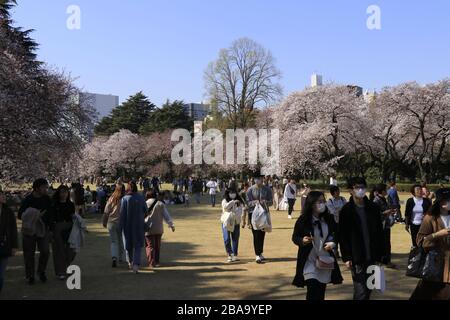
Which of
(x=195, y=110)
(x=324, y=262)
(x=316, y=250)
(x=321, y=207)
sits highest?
(x=195, y=110)

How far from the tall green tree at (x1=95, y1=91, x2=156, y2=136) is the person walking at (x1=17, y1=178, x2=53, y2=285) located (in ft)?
196

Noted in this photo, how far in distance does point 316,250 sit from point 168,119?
196 feet

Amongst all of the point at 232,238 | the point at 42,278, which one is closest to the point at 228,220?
the point at 232,238

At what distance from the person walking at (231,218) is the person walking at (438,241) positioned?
4.59 meters

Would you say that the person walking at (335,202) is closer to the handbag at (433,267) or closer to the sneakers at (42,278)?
the handbag at (433,267)

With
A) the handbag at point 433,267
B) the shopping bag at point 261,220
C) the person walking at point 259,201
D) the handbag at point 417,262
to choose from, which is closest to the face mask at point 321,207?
the handbag at point 417,262

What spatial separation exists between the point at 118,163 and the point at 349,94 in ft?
106

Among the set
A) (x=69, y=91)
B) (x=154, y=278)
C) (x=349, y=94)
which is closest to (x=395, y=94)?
(x=349, y=94)

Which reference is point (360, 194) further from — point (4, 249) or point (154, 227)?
point (154, 227)

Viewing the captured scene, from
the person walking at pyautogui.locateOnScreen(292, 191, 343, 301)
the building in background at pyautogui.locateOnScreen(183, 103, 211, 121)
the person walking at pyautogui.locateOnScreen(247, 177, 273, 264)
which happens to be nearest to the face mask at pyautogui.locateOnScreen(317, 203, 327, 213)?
the person walking at pyautogui.locateOnScreen(292, 191, 343, 301)

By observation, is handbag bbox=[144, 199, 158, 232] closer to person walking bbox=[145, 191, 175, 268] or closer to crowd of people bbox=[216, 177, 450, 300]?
person walking bbox=[145, 191, 175, 268]

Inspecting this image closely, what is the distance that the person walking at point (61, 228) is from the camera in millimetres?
7742

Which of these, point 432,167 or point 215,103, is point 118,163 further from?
point 432,167

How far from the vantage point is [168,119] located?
63.4 metres
